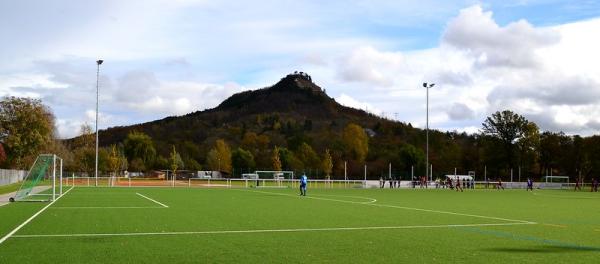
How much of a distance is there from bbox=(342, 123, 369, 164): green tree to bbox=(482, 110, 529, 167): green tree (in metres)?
37.8

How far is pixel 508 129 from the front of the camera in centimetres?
11162

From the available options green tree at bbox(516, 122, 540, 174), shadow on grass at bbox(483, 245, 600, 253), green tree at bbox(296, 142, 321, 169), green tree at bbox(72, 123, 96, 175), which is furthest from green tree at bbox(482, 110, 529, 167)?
shadow on grass at bbox(483, 245, 600, 253)

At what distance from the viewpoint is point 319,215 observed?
21.5 m

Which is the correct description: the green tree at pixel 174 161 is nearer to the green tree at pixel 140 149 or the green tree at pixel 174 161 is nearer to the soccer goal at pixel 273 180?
the green tree at pixel 140 149

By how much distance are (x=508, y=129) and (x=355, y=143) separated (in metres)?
41.9

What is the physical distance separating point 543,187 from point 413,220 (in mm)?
61752

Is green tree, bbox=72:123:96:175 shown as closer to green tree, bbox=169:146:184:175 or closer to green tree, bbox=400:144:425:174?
green tree, bbox=169:146:184:175

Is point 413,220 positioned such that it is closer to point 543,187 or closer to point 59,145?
point 543,187

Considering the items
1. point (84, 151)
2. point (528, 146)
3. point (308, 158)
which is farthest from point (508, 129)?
point (84, 151)

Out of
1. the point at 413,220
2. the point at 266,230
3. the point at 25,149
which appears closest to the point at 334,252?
the point at 266,230

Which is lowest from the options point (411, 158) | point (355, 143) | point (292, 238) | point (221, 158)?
point (292, 238)

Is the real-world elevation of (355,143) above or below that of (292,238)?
above

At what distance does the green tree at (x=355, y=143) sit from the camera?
475ft

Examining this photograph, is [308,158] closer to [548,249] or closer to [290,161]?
[290,161]
